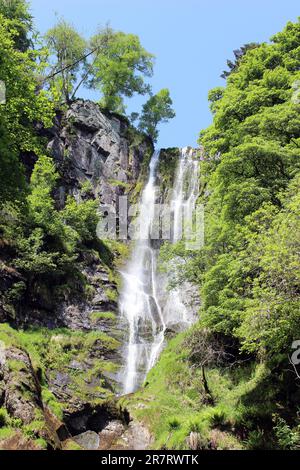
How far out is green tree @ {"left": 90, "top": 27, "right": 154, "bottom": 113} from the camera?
159 feet

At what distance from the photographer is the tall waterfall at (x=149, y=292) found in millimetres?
23484

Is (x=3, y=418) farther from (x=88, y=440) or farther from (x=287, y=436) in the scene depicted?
(x=287, y=436)

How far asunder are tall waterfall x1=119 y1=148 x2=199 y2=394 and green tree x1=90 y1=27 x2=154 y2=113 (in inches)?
343

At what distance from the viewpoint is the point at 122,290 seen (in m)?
30.3

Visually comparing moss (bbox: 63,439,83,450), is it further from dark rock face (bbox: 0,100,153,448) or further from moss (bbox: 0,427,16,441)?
moss (bbox: 0,427,16,441)

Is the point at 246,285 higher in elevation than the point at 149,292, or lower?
higher

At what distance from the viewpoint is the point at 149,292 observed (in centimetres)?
3130

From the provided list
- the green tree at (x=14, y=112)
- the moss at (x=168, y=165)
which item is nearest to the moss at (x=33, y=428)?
the green tree at (x=14, y=112)

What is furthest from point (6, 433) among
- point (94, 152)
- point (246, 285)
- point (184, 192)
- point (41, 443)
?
point (94, 152)

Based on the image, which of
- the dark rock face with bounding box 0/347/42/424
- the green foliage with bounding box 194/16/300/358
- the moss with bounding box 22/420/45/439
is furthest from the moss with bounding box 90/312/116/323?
the moss with bounding box 22/420/45/439

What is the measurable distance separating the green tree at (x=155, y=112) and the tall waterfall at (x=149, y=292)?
15.0ft

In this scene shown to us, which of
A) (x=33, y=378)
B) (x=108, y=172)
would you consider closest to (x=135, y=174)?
(x=108, y=172)

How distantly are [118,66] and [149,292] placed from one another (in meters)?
29.4
